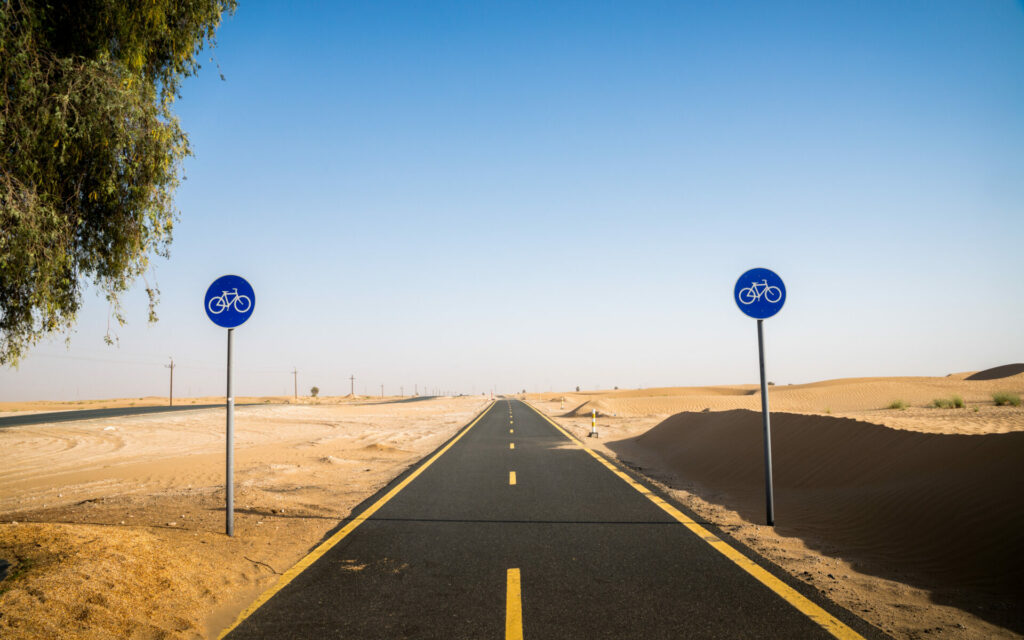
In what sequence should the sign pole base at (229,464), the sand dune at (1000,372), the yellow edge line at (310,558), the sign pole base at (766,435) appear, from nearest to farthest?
the yellow edge line at (310,558) < the sign pole base at (229,464) < the sign pole base at (766,435) < the sand dune at (1000,372)

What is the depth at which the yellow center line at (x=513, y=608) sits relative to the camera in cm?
409

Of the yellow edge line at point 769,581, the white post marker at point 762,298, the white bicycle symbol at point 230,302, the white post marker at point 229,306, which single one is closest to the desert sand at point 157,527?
the white post marker at point 229,306

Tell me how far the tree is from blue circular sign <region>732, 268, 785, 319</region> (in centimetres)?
803

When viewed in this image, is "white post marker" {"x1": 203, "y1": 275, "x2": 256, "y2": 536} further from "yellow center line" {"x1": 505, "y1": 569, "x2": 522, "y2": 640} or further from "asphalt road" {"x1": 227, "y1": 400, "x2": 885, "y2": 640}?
"yellow center line" {"x1": 505, "y1": 569, "x2": 522, "y2": 640}

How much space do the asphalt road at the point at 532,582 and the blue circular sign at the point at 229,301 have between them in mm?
3154

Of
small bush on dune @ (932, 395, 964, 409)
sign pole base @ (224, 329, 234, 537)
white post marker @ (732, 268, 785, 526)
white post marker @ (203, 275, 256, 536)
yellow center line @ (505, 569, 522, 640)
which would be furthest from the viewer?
small bush on dune @ (932, 395, 964, 409)

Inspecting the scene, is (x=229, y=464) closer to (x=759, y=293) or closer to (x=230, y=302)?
(x=230, y=302)

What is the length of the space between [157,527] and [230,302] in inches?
125

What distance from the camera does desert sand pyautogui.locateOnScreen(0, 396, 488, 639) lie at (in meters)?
4.40

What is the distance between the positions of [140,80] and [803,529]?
10175 millimetres

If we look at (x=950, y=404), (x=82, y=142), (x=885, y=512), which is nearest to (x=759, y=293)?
(x=885, y=512)

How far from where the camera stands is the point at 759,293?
7871 mm

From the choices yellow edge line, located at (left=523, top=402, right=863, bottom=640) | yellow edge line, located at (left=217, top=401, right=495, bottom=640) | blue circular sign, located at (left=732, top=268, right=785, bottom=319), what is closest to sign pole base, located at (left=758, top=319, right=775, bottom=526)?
blue circular sign, located at (left=732, top=268, right=785, bottom=319)

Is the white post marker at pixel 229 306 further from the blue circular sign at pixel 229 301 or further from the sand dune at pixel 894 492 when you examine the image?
the sand dune at pixel 894 492
